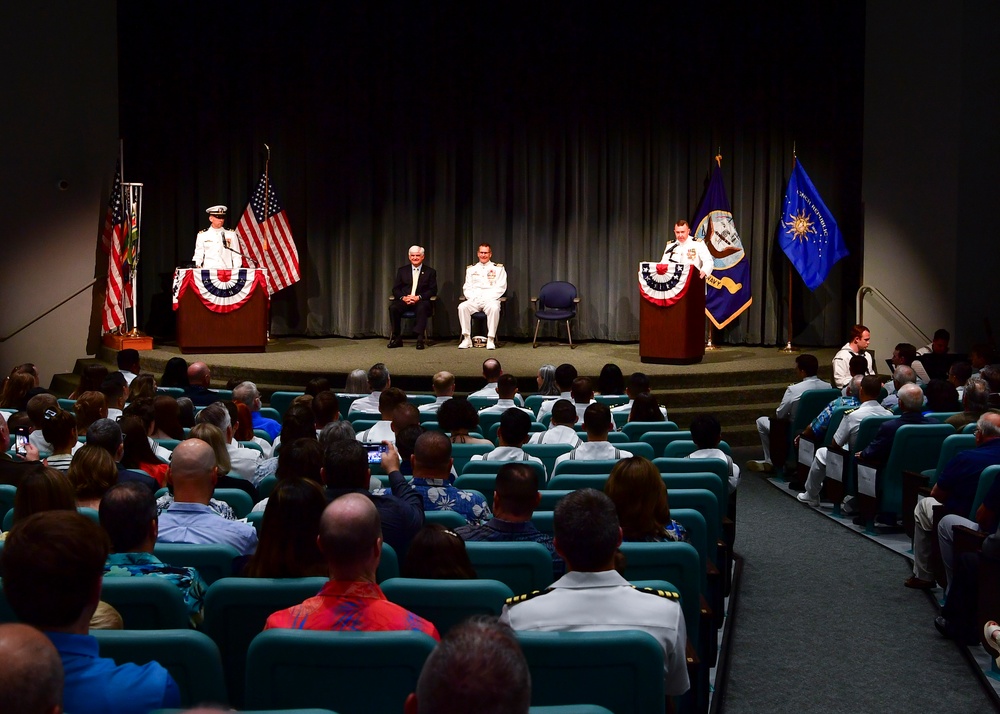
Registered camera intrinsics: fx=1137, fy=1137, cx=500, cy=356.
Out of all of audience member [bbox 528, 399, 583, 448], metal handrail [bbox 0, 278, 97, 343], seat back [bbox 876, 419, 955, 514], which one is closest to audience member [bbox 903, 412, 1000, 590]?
seat back [bbox 876, 419, 955, 514]

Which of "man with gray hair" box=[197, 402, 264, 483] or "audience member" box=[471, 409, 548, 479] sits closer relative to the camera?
"man with gray hair" box=[197, 402, 264, 483]

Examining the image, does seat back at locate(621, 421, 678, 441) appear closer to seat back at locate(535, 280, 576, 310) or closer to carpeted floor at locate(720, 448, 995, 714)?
carpeted floor at locate(720, 448, 995, 714)

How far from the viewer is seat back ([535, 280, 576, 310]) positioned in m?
12.5

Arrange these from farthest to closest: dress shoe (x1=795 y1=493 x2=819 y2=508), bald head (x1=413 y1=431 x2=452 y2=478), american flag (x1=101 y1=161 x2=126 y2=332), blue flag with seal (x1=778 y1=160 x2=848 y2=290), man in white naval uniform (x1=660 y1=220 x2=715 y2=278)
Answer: blue flag with seal (x1=778 y1=160 x2=848 y2=290)
american flag (x1=101 y1=161 x2=126 y2=332)
man in white naval uniform (x1=660 y1=220 x2=715 y2=278)
dress shoe (x1=795 y1=493 x2=819 y2=508)
bald head (x1=413 y1=431 x2=452 y2=478)

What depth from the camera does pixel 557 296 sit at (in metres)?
12.5

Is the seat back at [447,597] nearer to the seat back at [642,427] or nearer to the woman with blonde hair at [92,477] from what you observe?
the woman with blonde hair at [92,477]

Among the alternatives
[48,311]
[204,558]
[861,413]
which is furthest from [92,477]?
[48,311]

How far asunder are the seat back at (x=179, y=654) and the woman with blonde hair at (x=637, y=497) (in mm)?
1636

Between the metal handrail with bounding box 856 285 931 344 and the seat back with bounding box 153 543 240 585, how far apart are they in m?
9.39

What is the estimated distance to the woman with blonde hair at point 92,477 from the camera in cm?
382

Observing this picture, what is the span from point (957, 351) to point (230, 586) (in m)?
9.64

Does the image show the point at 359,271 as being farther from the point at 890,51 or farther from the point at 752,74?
the point at 890,51

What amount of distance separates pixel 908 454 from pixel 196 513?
166 inches

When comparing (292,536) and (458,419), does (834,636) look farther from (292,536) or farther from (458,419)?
(292,536)
